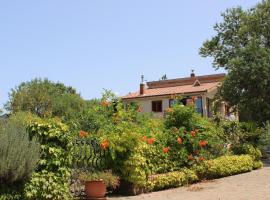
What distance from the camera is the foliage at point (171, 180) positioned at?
13516 millimetres

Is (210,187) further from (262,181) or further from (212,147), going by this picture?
(212,147)

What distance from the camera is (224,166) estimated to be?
17391mm

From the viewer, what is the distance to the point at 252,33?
97.8ft

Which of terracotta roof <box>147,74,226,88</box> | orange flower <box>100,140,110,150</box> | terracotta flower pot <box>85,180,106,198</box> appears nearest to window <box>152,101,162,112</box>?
terracotta roof <box>147,74,226,88</box>

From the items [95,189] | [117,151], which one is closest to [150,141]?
[117,151]

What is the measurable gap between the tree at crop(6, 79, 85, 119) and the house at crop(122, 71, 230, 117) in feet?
23.0

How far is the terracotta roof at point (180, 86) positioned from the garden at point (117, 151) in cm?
2895

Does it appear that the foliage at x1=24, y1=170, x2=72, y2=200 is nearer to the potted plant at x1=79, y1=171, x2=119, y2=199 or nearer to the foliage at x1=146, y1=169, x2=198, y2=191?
the potted plant at x1=79, y1=171, x2=119, y2=199

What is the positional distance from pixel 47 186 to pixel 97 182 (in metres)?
1.83

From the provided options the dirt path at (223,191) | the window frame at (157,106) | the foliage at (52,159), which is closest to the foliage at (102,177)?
the dirt path at (223,191)

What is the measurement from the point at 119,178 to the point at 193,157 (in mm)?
4253

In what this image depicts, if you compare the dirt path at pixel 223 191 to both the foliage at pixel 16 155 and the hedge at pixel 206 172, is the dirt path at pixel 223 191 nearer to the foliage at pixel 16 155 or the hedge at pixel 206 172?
the hedge at pixel 206 172

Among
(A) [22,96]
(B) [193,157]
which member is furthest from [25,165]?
(A) [22,96]

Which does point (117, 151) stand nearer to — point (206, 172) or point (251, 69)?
point (206, 172)
